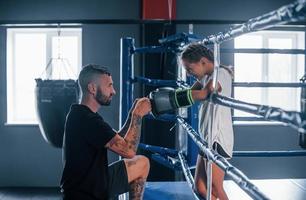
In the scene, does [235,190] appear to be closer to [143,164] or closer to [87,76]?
[143,164]

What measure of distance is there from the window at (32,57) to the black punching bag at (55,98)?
1.50 metres

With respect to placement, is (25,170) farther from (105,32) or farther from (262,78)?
(262,78)

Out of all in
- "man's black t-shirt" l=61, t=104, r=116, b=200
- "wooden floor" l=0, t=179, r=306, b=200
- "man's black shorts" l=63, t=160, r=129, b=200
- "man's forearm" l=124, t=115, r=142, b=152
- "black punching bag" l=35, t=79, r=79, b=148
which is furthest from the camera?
"black punching bag" l=35, t=79, r=79, b=148

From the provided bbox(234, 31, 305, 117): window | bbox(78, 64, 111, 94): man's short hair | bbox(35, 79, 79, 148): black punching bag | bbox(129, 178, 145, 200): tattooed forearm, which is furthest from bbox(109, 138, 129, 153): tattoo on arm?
bbox(234, 31, 305, 117): window

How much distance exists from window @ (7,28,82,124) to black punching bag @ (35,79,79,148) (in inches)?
59.2

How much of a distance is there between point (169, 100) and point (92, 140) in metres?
0.38

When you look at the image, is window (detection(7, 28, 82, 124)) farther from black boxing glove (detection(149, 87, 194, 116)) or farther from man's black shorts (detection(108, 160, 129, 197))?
black boxing glove (detection(149, 87, 194, 116))

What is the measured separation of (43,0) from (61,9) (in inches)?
9.0

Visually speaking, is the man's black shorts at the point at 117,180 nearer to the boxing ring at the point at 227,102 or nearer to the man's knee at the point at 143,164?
the man's knee at the point at 143,164

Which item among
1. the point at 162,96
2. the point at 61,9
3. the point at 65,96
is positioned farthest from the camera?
the point at 61,9

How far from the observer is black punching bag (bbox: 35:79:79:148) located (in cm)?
344

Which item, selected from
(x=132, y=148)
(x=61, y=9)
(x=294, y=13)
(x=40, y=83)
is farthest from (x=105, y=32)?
(x=294, y=13)

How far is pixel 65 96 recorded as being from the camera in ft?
11.3

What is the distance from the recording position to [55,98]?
3463mm
